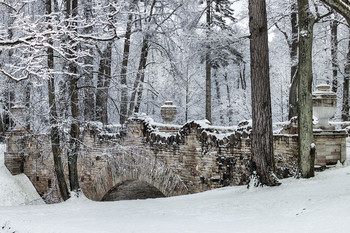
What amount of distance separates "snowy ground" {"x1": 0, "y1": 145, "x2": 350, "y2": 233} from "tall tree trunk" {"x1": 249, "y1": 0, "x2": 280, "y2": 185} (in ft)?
1.94

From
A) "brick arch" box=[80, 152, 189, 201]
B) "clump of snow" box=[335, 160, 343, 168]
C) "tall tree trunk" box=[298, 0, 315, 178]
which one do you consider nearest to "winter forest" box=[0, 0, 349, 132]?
"tall tree trunk" box=[298, 0, 315, 178]

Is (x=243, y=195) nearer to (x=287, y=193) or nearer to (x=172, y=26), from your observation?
(x=287, y=193)

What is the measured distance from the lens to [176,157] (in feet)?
32.8

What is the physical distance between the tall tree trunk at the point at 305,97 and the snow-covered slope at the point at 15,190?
1091 centimetres

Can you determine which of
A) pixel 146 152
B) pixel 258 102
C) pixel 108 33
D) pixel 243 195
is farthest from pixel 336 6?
pixel 146 152

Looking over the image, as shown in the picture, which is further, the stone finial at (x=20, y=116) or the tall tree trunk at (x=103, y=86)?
the tall tree trunk at (x=103, y=86)

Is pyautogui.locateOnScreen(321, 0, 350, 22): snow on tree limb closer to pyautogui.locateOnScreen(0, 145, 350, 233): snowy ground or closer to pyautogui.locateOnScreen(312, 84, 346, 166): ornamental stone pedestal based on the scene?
pyautogui.locateOnScreen(312, 84, 346, 166): ornamental stone pedestal

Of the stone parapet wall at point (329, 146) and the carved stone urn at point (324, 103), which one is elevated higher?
the carved stone urn at point (324, 103)

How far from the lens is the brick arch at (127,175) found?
10131 mm

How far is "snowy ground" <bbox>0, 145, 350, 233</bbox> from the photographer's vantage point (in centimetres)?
448

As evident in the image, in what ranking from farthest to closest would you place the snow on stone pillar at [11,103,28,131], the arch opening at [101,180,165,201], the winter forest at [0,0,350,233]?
1. the arch opening at [101,180,165,201]
2. the snow on stone pillar at [11,103,28,131]
3. the winter forest at [0,0,350,233]

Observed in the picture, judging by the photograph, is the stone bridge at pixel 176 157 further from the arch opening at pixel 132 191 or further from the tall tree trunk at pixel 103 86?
the tall tree trunk at pixel 103 86

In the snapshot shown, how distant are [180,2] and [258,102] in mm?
9190

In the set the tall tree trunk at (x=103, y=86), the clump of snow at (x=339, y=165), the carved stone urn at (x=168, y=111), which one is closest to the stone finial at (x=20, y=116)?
the tall tree trunk at (x=103, y=86)
